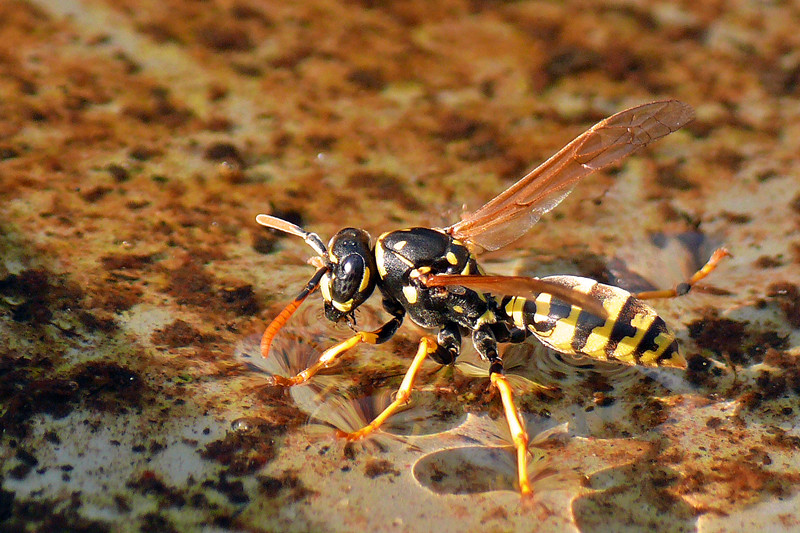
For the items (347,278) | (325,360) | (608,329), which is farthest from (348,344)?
(608,329)

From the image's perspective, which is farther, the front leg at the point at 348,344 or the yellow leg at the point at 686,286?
the yellow leg at the point at 686,286

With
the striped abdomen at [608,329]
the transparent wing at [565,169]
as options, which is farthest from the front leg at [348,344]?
the striped abdomen at [608,329]

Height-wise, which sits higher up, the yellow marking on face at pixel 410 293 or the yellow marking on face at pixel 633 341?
the yellow marking on face at pixel 633 341

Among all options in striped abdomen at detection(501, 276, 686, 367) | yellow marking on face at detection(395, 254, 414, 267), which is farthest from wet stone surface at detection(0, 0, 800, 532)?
yellow marking on face at detection(395, 254, 414, 267)

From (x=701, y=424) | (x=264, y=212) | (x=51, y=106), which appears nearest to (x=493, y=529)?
(x=701, y=424)

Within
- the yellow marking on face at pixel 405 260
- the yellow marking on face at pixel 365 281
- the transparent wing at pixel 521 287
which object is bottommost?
the yellow marking on face at pixel 365 281

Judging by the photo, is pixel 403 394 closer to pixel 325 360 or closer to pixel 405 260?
pixel 325 360

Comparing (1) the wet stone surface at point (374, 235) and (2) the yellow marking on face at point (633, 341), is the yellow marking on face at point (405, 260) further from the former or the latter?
(2) the yellow marking on face at point (633, 341)

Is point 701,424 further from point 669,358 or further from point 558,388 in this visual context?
point 558,388
